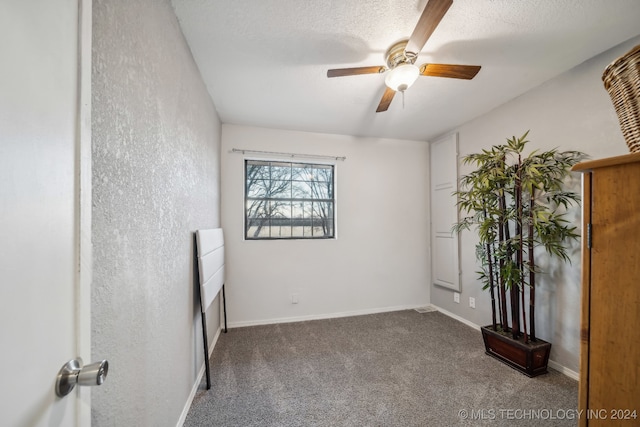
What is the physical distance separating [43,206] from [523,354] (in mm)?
2786

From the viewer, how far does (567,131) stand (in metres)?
1.93

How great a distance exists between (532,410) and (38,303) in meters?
2.41

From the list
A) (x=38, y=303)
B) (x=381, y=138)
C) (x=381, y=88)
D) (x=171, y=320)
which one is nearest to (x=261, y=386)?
(x=171, y=320)

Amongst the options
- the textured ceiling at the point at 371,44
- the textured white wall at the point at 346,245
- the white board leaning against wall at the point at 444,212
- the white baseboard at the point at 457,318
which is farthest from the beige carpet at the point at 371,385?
the textured ceiling at the point at 371,44

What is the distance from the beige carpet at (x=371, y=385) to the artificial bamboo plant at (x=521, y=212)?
0.42 m

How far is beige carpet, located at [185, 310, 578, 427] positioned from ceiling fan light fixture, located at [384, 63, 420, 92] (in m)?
2.12

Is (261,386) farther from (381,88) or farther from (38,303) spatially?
(381,88)

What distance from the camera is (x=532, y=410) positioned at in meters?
1.53

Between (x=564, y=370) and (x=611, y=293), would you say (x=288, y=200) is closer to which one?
(x=611, y=293)

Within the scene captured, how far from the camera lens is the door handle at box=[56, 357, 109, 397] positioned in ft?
1.51

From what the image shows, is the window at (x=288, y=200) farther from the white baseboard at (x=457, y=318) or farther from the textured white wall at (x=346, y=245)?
the white baseboard at (x=457, y=318)

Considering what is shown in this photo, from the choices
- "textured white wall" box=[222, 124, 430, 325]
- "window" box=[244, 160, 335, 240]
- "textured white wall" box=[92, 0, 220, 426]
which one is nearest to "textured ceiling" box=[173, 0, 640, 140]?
"textured white wall" box=[92, 0, 220, 426]

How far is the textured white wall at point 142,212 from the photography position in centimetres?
77

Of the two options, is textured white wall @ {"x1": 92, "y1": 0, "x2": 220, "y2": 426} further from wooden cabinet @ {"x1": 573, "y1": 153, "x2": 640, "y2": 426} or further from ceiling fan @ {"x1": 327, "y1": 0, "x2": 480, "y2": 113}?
wooden cabinet @ {"x1": 573, "y1": 153, "x2": 640, "y2": 426}
